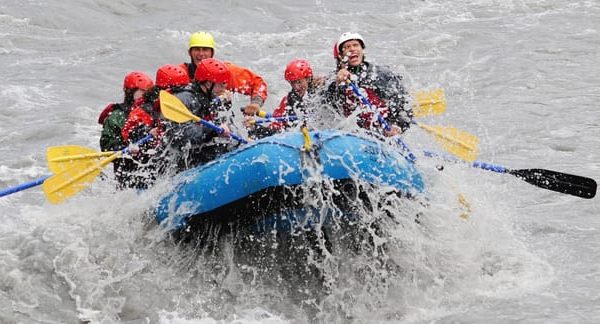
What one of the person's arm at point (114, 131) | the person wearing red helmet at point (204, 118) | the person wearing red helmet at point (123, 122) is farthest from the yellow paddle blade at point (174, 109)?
the person's arm at point (114, 131)

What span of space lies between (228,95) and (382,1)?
14.5 m

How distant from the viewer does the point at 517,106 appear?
12320 mm

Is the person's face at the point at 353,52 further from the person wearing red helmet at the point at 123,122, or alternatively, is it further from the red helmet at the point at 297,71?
the person wearing red helmet at the point at 123,122

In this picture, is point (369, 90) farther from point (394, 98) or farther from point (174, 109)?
point (174, 109)

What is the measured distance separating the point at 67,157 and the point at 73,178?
224 millimetres

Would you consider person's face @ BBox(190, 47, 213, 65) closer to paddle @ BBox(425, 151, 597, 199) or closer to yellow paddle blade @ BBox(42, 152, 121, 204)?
yellow paddle blade @ BBox(42, 152, 121, 204)

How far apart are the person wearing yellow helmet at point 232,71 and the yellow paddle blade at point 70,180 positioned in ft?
4.54

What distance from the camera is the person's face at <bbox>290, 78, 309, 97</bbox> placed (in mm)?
7661

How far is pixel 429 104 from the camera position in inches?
314

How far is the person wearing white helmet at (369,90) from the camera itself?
7.63m

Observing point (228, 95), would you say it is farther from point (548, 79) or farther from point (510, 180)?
point (548, 79)

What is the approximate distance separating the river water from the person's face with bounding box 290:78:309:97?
117cm

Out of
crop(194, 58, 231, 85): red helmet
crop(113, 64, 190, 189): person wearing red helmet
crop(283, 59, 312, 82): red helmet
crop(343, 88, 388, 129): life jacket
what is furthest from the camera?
crop(283, 59, 312, 82): red helmet

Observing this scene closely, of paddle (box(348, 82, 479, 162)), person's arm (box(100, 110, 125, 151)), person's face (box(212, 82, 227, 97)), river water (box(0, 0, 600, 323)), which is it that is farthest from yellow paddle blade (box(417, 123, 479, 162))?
person's arm (box(100, 110, 125, 151))
